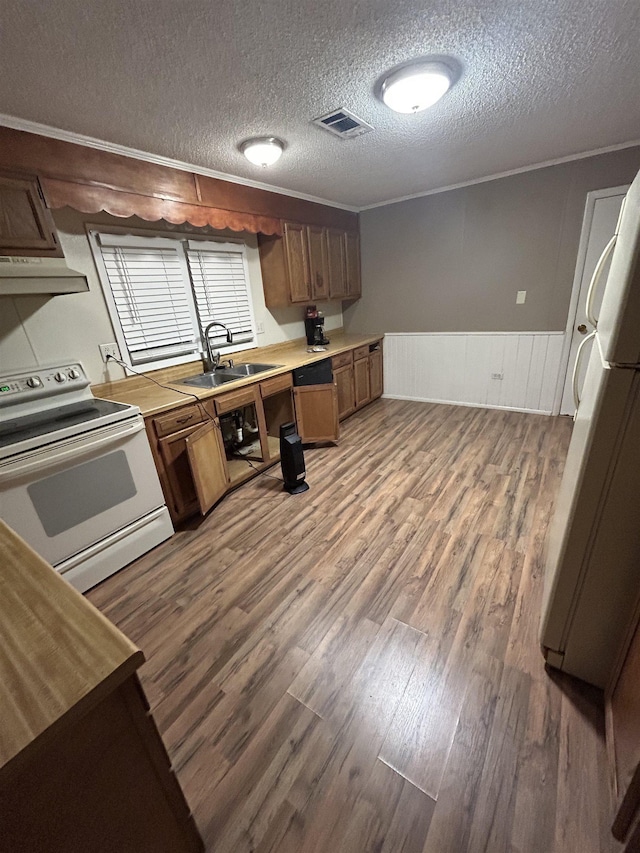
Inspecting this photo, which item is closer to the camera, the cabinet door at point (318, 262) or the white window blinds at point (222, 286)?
the white window blinds at point (222, 286)

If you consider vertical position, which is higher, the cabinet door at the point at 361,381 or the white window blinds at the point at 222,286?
the white window blinds at the point at 222,286

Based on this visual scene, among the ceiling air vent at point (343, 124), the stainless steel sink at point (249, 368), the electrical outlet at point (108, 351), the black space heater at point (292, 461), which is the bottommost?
the black space heater at point (292, 461)

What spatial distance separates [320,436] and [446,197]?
2.90 metres

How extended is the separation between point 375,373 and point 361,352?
0.49 meters

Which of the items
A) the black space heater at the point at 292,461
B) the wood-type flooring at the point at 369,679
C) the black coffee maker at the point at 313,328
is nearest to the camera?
the wood-type flooring at the point at 369,679

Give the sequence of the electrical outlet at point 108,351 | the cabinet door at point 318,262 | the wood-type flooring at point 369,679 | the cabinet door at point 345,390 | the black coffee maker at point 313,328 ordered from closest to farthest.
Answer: the wood-type flooring at point 369,679 < the electrical outlet at point 108,351 < the cabinet door at point 318,262 < the cabinet door at point 345,390 < the black coffee maker at point 313,328

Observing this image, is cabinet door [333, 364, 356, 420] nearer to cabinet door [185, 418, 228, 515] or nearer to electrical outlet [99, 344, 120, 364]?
cabinet door [185, 418, 228, 515]

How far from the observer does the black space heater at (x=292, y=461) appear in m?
2.61

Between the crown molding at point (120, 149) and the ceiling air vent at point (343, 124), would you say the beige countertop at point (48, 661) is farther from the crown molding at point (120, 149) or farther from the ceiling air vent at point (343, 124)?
the ceiling air vent at point (343, 124)

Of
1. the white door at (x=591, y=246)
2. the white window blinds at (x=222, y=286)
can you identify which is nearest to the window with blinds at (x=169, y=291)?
the white window blinds at (x=222, y=286)

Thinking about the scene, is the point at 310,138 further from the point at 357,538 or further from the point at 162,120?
the point at 357,538

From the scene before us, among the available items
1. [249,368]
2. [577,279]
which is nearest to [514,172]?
[577,279]

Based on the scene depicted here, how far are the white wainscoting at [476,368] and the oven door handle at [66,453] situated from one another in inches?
134

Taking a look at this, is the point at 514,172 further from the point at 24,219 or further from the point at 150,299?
the point at 24,219
